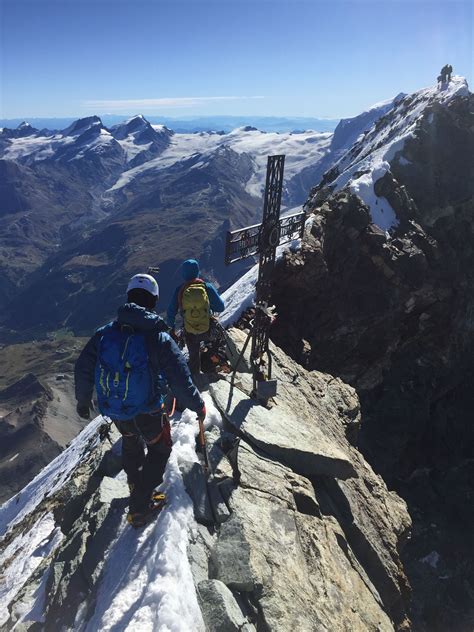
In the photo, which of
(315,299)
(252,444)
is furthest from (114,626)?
(315,299)

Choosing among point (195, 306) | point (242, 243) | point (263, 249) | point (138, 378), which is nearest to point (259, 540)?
point (138, 378)

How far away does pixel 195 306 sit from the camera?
43.0 feet

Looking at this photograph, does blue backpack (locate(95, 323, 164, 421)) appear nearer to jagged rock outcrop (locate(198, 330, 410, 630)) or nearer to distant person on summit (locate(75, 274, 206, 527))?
distant person on summit (locate(75, 274, 206, 527))

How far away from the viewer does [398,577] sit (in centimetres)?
1352

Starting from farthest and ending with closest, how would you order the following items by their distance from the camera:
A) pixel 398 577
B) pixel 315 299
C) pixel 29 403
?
pixel 29 403 < pixel 315 299 < pixel 398 577

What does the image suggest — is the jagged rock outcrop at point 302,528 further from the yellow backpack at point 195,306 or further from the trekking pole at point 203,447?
the yellow backpack at point 195,306

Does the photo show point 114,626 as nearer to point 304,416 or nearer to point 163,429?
point 163,429

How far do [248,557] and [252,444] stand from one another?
4066 millimetres

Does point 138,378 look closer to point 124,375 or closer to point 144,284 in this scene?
point 124,375

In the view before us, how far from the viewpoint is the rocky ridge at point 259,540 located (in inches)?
313

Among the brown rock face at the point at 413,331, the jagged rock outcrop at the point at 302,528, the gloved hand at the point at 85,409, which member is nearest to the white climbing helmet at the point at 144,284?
the gloved hand at the point at 85,409

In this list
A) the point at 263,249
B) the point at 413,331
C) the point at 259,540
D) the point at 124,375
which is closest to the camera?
the point at 124,375

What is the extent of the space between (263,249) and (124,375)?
8510 millimetres

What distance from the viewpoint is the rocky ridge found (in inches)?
313
